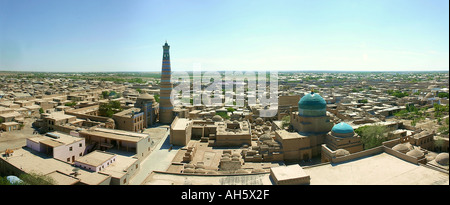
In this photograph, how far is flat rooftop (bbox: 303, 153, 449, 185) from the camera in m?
8.62

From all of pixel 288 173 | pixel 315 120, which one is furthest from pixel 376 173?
pixel 315 120

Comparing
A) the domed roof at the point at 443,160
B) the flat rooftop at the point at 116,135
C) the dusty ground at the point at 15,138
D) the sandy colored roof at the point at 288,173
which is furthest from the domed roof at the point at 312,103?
the dusty ground at the point at 15,138

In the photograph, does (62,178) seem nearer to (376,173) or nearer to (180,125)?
(180,125)

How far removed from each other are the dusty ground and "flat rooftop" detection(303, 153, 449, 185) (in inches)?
700

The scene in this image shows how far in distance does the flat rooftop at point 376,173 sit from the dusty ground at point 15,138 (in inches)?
700

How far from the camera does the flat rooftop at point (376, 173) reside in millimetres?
8625

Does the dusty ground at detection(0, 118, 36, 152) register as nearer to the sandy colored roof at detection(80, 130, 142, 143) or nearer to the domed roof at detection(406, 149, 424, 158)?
the sandy colored roof at detection(80, 130, 142, 143)

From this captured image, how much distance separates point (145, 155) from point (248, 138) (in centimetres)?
654

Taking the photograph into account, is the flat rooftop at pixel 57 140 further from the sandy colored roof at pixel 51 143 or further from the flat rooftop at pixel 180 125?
the flat rooftop at pixel 180 125

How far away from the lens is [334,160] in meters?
10.8

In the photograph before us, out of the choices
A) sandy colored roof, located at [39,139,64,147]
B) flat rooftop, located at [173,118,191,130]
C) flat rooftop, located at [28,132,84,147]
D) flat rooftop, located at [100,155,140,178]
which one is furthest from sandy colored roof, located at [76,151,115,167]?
flat rooftop, located at [173,118,191,130]
